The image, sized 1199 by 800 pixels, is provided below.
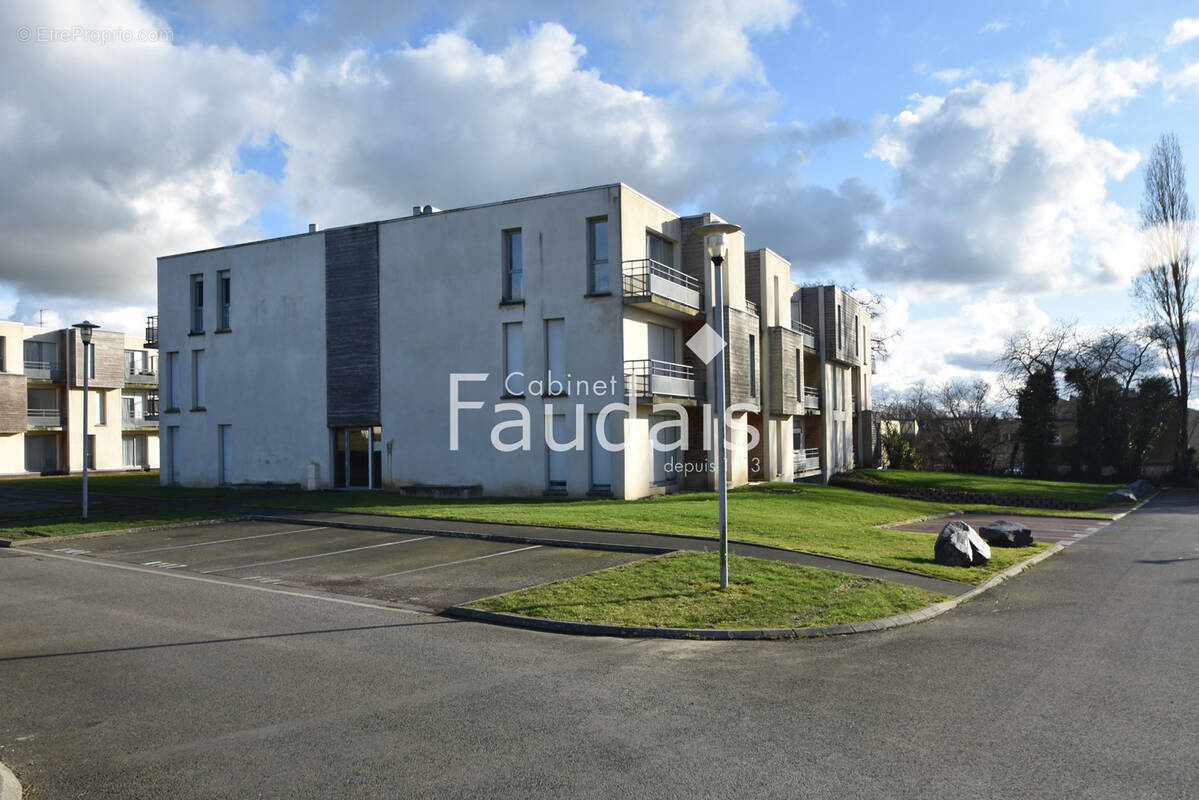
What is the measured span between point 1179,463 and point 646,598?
4444 centimetres

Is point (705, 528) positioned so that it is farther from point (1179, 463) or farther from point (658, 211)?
point (1179, 463)

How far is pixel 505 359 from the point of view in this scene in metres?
26.6

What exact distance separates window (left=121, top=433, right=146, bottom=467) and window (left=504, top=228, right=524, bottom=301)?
3906cm

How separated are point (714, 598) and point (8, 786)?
294 inches

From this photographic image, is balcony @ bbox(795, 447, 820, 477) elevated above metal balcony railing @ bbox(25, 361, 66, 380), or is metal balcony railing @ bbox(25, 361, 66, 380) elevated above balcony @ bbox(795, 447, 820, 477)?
metal balcony railing @ bbox(25, 361, 66, 380)

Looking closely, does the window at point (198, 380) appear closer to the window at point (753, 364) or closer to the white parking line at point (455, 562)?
the window at point (753, 364)

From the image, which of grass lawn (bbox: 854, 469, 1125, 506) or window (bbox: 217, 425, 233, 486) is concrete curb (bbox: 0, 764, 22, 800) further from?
grass lawn (bbox: 854, 469, 1125, 506)

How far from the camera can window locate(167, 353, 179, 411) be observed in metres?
33.8

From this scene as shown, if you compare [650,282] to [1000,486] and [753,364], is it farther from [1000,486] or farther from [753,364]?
[1000,486]

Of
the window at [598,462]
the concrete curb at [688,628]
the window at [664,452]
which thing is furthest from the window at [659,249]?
the concrete curb at [688,628]

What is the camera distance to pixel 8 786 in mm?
5023

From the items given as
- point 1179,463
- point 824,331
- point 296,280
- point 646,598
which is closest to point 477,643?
point 646,598

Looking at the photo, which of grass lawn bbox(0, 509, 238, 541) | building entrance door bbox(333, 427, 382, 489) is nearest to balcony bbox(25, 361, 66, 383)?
building entrance door bbox(333, 427, 382, 489)

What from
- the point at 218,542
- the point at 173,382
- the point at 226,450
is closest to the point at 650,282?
the point at 218,542
